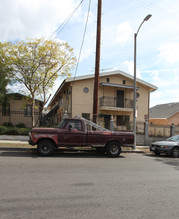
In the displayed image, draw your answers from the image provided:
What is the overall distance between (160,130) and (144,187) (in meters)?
13.5

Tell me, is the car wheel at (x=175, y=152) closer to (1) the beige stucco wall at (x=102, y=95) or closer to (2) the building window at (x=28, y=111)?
(1) the beige stucco wall at (x=102, y=95)

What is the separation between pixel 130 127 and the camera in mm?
18188

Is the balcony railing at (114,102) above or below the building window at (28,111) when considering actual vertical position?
above

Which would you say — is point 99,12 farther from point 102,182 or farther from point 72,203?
point 72,203

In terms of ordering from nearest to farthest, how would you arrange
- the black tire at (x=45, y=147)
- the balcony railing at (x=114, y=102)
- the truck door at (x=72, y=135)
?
the black tire at (x=45, y=147) → the truck door at (x=72, y=135) → the balcony railing at (x=114, y=102)

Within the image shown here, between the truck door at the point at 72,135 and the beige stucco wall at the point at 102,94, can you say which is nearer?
the truck door at the point at 72,135

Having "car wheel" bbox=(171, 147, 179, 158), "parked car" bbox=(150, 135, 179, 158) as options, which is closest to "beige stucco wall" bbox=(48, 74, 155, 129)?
"parked car" bbox=(150, 135, 179, 158)

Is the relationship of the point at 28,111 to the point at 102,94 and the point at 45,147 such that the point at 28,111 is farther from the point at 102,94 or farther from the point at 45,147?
the point at 45,147

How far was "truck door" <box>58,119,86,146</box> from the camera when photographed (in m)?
10.6

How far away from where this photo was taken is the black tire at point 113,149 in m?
11.2

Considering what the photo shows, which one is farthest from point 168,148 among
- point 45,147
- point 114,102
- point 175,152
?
point 114,102

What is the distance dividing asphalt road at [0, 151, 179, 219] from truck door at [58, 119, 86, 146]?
9.55 feet

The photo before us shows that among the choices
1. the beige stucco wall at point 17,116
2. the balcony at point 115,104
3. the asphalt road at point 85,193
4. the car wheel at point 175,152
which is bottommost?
the car wheel at point 175,152

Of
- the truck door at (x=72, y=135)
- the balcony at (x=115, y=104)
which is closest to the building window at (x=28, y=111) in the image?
the balcony at (x=115, y=104)
